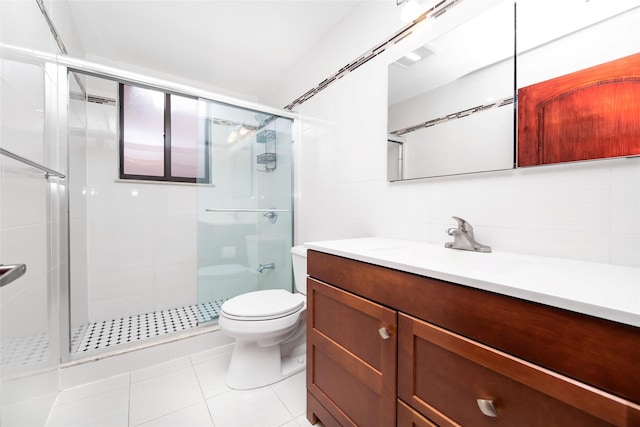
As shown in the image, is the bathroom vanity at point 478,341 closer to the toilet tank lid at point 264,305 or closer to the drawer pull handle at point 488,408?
the drawer pull handle at point 488,408

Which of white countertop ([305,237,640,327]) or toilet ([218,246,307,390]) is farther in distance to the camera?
toilet ([218,246,307,390])

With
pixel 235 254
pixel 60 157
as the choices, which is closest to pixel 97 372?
pixel 235 254

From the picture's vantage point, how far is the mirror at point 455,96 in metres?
1.02

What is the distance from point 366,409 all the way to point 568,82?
1.29m

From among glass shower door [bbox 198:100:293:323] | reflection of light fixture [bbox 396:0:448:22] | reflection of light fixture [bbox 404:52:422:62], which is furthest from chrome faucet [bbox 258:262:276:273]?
reflection of light fixture [bbox 396:0:448:22]

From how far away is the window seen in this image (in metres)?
2.28

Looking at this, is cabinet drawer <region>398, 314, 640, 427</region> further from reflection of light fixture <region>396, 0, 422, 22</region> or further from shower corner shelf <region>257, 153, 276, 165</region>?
shower corner shelf <region>257, 153, 276, 165</region>

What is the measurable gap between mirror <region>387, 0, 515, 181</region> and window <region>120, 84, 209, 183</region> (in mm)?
1700

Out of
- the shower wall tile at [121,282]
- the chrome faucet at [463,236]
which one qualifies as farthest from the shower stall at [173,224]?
the chrome faucet at [463,236]

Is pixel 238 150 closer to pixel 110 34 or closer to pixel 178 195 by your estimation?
pixel 178 195

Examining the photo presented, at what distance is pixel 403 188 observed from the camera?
138 cm

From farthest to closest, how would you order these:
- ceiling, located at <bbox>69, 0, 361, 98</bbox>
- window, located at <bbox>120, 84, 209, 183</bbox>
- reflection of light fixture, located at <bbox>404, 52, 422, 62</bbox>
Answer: window, located at <bbox>120, 84, 209, 183</bbox>, ceiling, located at <bbox>69, 0, 361, 98</bbox>, reflection of light fixture, located at <bbox>404, 52, 422, 62</bbox>

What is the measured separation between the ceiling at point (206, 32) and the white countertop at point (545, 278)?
165 centimetres

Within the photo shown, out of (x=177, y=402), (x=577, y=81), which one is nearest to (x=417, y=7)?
(x=577, y=81)
